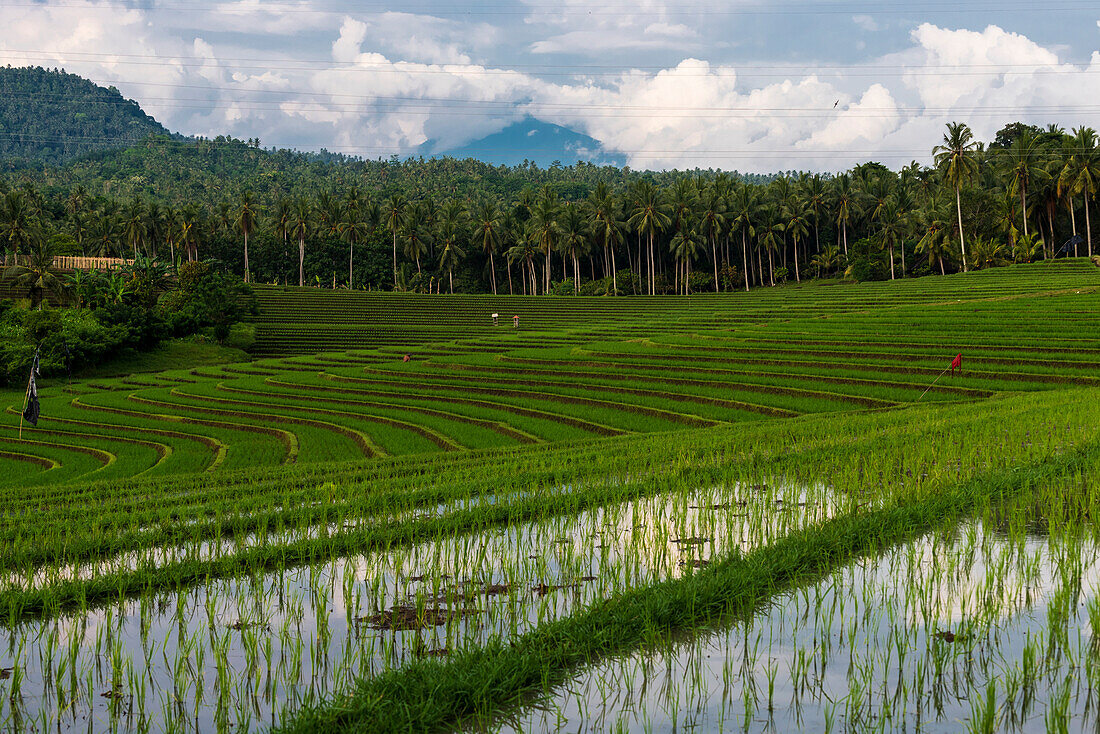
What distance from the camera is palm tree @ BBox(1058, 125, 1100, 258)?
64.8 m

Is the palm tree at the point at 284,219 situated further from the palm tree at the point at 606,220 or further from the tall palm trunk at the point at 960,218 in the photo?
the tall palm trunk at the point at 960,218

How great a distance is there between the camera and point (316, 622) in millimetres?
5875

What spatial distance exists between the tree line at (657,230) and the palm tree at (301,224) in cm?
27

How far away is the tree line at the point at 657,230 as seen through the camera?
7175cm

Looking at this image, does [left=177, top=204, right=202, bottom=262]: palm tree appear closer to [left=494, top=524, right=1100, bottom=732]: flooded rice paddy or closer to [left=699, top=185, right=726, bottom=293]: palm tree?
[left=699, top=185, right=726, bottom=293]: palm tree

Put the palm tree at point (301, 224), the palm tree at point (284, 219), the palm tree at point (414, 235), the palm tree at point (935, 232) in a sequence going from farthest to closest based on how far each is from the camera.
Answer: the palm tree at point (284, 219)
the palm tree at point (414, 235)
the palm tree at point (301, 224)
the palm tree at point (935, 232)

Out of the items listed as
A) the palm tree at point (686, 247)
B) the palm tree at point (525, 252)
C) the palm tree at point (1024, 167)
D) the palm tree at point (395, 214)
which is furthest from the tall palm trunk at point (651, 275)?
the palm tree at point (1024, 167)

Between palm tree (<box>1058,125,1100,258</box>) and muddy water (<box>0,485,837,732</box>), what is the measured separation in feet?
234

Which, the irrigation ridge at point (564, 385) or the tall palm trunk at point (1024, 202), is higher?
the tall palm trunk at point (1024, 202)

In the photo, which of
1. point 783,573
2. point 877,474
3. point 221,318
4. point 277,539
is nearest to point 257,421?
point 277,539

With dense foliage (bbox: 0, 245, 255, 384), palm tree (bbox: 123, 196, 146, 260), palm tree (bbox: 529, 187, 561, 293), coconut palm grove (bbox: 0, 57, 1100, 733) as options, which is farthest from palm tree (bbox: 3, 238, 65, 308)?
palm tree (bbox: 529, 187, 561, 293)

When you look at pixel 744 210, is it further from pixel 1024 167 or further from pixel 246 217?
pixel 246 217

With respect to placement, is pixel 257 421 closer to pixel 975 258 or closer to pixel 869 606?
pixel 869 606

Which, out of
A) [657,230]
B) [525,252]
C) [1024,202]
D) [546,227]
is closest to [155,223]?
[525,252]
